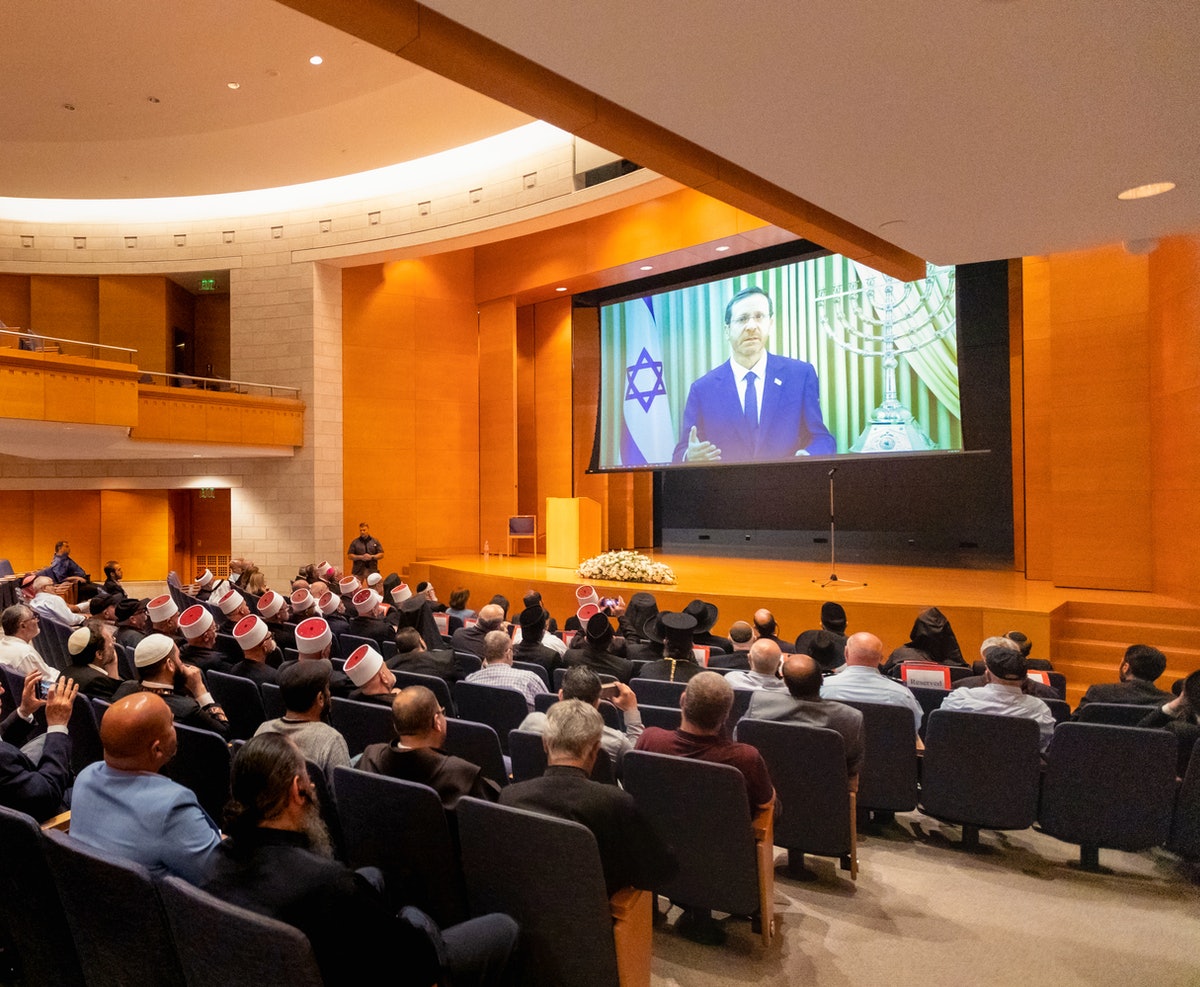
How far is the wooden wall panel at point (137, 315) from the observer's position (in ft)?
47.1

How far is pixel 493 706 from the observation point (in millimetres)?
3953

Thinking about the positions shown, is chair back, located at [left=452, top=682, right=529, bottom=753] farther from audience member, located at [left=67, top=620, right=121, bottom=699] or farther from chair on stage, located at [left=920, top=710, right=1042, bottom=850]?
chair on stage, located at [left=920, top=710, right=1042, bottom=850]

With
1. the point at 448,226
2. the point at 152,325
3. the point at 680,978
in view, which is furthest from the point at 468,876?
the point at 152,325

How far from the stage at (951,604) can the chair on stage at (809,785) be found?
4349mm

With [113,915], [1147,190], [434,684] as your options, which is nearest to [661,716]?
[434,684]

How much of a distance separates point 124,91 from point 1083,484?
1286cm

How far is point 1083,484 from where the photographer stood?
8062 mm

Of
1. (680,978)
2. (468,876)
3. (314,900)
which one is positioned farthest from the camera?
(680,978)

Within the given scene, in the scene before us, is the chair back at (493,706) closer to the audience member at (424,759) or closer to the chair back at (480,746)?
the chair back at (480,746)

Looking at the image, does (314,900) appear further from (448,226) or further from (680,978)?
(448,226)

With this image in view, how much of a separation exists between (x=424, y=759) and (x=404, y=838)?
0.80ft

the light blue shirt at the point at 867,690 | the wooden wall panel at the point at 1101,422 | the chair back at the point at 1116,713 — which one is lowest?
the chair back at the point at 1116,713

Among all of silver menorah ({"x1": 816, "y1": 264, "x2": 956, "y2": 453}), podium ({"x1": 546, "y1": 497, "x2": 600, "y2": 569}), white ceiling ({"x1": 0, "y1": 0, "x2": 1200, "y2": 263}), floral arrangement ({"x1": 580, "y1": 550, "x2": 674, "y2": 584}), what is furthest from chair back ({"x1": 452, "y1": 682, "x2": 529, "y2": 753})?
podium ({"x1": 546, "y1": 497, "x2": 600, "y2": 569})

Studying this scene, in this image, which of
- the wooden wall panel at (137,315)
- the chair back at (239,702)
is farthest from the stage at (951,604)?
the wooden wall panel at (137,315)
